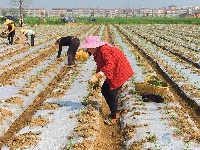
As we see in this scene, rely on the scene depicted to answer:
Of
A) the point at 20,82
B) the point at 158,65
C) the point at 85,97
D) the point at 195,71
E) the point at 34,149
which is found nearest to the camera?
the point at 34,149

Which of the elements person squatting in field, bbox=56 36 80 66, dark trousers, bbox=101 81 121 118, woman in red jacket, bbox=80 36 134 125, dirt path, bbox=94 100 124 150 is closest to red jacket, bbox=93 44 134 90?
woman in red jacket, bbox=80 36 134 125

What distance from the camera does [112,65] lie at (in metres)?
6.14

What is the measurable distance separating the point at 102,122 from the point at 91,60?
774cm

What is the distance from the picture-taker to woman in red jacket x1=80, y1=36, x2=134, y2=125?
6.13 metres

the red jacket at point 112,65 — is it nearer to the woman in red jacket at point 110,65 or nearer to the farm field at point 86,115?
the woman in red jacket at point 110,65

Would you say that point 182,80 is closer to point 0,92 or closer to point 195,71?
point 195,71

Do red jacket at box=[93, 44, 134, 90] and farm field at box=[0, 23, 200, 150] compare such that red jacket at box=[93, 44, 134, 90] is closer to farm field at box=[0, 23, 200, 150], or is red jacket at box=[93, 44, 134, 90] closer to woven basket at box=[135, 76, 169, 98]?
farm field at box=[0, 23, 200, 150]

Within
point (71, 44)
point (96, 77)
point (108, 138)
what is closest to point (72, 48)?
point (71, 44)

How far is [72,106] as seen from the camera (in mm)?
7203

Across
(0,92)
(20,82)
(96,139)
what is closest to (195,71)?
(20,82)

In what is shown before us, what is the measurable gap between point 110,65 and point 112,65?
0.04m

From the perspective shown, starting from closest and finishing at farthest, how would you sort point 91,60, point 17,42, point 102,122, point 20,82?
point 102,122 < point 20,82 < point 91,60 < point 17,42

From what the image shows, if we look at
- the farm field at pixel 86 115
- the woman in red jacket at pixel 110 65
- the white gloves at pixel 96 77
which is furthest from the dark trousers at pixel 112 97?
the white gloves at pixel 96 77

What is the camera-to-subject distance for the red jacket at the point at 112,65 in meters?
6.13
